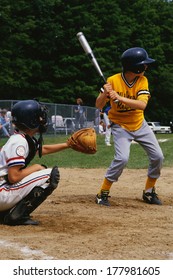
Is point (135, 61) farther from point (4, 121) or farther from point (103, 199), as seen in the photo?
point (4, 121)

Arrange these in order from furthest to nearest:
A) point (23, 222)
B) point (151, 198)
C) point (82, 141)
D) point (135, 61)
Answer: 1. point (151, 198)
2. point (135, 61)
3. point (82, 141)
4. point (23, 222)

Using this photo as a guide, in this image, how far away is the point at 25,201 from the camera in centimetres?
574

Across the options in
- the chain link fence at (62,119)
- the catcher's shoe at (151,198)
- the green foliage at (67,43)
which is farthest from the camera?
the green foliage at (67,43)

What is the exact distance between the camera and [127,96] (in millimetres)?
7254

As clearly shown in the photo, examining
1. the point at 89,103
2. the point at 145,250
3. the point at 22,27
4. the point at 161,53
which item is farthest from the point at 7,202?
the point at 161,53

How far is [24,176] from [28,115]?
0.60 m

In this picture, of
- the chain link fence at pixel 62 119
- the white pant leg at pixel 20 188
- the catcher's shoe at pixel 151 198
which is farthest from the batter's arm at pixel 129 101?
the chain link fence at pixel 62 119

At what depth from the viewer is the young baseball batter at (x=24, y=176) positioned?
5645 mm

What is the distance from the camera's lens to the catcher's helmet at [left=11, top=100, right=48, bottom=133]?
5.68 meters

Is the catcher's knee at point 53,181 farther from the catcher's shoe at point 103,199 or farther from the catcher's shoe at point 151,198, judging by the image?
the catcher's shoe at point 151,198

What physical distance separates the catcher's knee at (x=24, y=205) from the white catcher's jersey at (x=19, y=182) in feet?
0.13

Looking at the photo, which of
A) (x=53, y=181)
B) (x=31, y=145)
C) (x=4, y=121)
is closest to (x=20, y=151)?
(x=31, y=145)

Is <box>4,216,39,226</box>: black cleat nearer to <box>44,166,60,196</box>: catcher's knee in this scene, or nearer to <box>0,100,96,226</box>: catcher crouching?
<box>0,100,96,226</box>: catcher crouching

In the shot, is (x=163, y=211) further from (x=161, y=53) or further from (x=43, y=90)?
(x=161, y=53)
